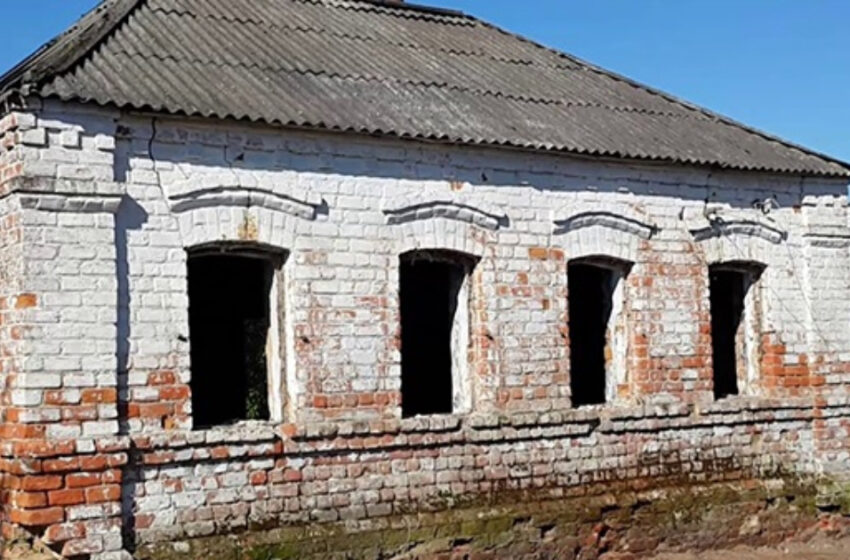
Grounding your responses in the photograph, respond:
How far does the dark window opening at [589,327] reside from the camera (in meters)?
10.4

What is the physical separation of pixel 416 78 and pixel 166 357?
11.3 feet

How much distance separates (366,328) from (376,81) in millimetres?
2109

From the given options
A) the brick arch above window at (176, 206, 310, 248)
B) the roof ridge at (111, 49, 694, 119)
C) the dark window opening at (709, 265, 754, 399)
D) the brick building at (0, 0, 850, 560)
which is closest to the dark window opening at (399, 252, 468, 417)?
the brick building at (0, 0, 850, 560)

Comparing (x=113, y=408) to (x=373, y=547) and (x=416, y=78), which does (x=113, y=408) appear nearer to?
(x=373, y=547)

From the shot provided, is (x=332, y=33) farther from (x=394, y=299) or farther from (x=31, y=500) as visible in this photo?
(x=31, y=500)

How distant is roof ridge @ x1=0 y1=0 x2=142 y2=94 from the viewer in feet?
25.2

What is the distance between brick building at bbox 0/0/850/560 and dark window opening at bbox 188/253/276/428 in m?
Result: 0.02

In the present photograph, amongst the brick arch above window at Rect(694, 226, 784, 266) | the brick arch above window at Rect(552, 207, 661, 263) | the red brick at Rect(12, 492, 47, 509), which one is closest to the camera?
the red brick at Rect(12, 492, 47, 509)

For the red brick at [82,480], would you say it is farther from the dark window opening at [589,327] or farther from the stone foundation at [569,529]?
the dark window opening at [589,327]

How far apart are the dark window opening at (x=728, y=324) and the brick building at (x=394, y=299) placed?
2cm

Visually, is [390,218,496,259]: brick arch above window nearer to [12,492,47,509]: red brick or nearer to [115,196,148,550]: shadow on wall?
[115,196,148,550]: shadow on wall

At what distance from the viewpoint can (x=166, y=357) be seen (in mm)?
7988

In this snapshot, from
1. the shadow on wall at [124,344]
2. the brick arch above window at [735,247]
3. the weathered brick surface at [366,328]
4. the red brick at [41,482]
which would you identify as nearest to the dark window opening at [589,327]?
the weathered brick surface at [366,328]

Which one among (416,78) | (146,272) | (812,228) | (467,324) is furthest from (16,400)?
(812,228)
